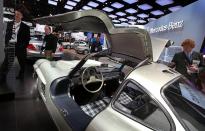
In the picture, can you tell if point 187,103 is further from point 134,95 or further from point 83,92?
point 83,92

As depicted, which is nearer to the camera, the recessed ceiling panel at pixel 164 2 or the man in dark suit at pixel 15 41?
the man in dark suit at pixel 15 41

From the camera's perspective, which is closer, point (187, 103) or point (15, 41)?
point (187, 103)

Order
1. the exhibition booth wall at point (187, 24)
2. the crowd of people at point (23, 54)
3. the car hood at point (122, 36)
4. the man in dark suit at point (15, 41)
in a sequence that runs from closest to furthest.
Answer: the car hood at point (122, 36)
the crowd of people at point (23, 54)
the man in dark suit at point (15, 41)
the exhibition booth wall at point (187, 24)

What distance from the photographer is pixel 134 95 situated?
230cm

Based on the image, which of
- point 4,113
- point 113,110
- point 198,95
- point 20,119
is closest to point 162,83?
point 113,110

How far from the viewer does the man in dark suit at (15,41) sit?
207 inches

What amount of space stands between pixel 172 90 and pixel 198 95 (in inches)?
19.8

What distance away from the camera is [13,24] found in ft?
17.8

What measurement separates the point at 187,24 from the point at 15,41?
22.5ft

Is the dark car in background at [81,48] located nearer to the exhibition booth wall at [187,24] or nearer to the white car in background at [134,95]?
the exhibition booth wall at [187,24]

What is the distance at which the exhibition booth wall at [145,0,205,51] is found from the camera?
8523 millimetres

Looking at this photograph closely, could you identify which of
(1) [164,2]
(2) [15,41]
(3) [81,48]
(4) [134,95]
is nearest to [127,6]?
(1) [164,2]

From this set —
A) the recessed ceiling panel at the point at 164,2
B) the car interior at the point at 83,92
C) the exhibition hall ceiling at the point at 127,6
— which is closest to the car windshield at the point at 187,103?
the car interior at the point at 83,92

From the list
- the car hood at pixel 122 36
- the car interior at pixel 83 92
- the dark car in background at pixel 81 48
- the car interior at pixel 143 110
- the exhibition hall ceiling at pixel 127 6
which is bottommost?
the dark car in background at pixel 81 48
